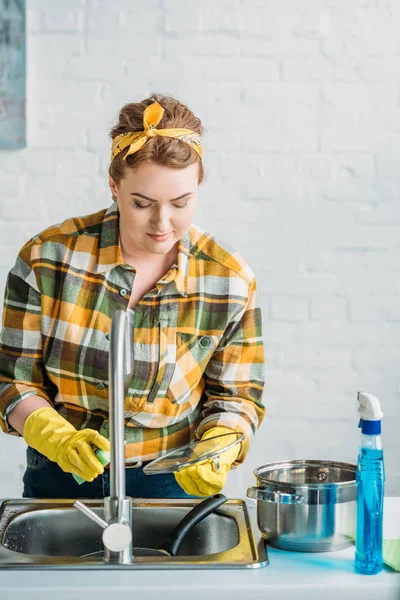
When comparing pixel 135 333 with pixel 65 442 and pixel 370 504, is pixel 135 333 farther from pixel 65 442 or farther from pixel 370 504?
pixel 370 504

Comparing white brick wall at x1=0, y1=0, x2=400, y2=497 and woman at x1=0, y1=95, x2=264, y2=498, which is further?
white brick wall at x1=0, y1=0, x2=400, y2=497

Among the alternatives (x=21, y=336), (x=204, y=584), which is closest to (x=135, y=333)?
(x=21, y=336)

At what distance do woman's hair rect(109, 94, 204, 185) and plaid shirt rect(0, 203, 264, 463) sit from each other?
7.1 inches

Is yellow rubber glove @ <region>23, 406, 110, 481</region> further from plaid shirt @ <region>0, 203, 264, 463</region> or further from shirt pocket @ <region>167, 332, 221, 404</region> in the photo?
shirt pocket @ <region>167, 332, 221, 404</region>

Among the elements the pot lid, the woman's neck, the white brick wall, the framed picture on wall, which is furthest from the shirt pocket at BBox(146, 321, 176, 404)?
the framed picture on wall

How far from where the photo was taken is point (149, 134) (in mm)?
1556

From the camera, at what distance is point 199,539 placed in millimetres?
1504

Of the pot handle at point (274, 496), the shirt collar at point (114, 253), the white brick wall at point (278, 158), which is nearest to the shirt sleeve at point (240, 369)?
the shirt collar at point (114, 253)

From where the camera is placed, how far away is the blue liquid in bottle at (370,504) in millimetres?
1193

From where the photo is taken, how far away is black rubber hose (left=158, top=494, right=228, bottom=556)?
1.38m

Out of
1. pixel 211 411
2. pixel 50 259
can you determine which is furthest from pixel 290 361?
pixel 50 259

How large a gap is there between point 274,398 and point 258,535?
1.35 meters

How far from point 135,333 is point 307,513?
55 cm

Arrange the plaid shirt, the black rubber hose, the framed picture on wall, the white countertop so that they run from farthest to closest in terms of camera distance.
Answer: the framed picture on wall
the plaid shirt
the black rubber hose
the white countertop
